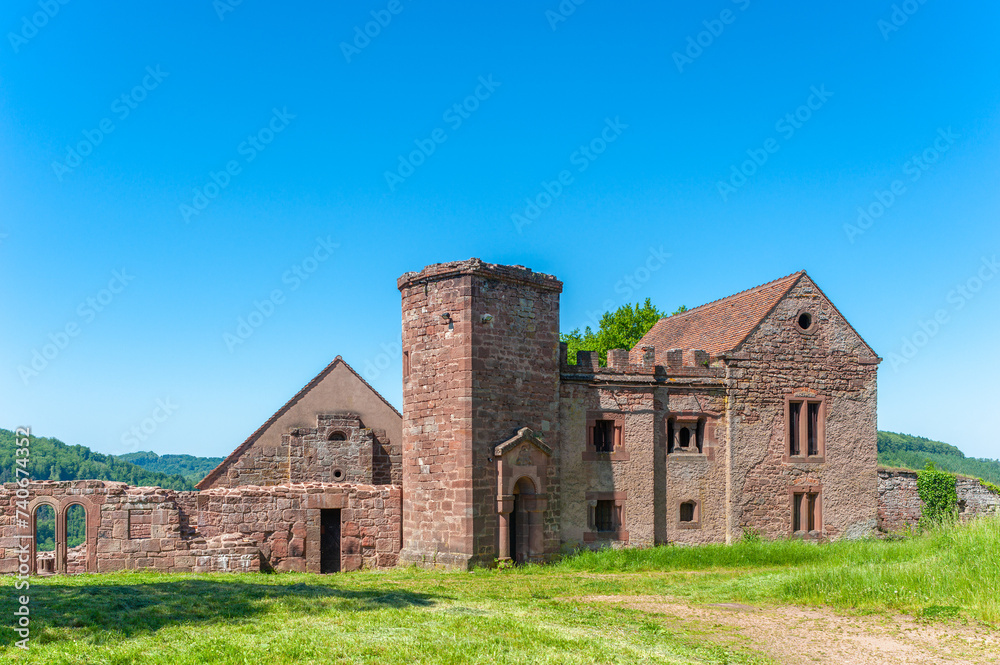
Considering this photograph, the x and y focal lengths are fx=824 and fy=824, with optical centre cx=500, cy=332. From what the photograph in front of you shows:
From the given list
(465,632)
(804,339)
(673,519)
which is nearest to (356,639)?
(465,632)

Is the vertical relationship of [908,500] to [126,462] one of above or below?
above

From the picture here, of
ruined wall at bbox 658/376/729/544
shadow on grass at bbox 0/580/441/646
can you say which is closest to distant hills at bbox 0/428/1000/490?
ruined wall at bbox 658/376/729/544

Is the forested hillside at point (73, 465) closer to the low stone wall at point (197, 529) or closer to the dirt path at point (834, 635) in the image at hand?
the low stone wall at point (197, 529)

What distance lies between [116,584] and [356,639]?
6.57 metres

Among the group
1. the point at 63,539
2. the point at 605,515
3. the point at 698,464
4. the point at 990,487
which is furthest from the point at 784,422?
the point at 63,539

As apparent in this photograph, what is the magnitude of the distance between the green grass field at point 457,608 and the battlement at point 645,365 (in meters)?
5.42

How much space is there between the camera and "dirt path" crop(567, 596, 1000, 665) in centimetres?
1079

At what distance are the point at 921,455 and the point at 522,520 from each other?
71.2m

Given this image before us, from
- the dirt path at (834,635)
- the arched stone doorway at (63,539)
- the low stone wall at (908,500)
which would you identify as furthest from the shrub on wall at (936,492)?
the arched stone doorway at (63,539)

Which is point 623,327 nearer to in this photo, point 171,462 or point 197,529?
point 197,529

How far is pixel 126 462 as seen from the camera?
237 feet

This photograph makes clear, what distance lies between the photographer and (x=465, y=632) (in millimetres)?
11094

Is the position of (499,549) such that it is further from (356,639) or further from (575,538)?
(356,639)

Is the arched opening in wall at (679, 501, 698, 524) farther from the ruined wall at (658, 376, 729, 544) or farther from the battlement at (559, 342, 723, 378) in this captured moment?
the battlement at (559, 342, 723, 378)
